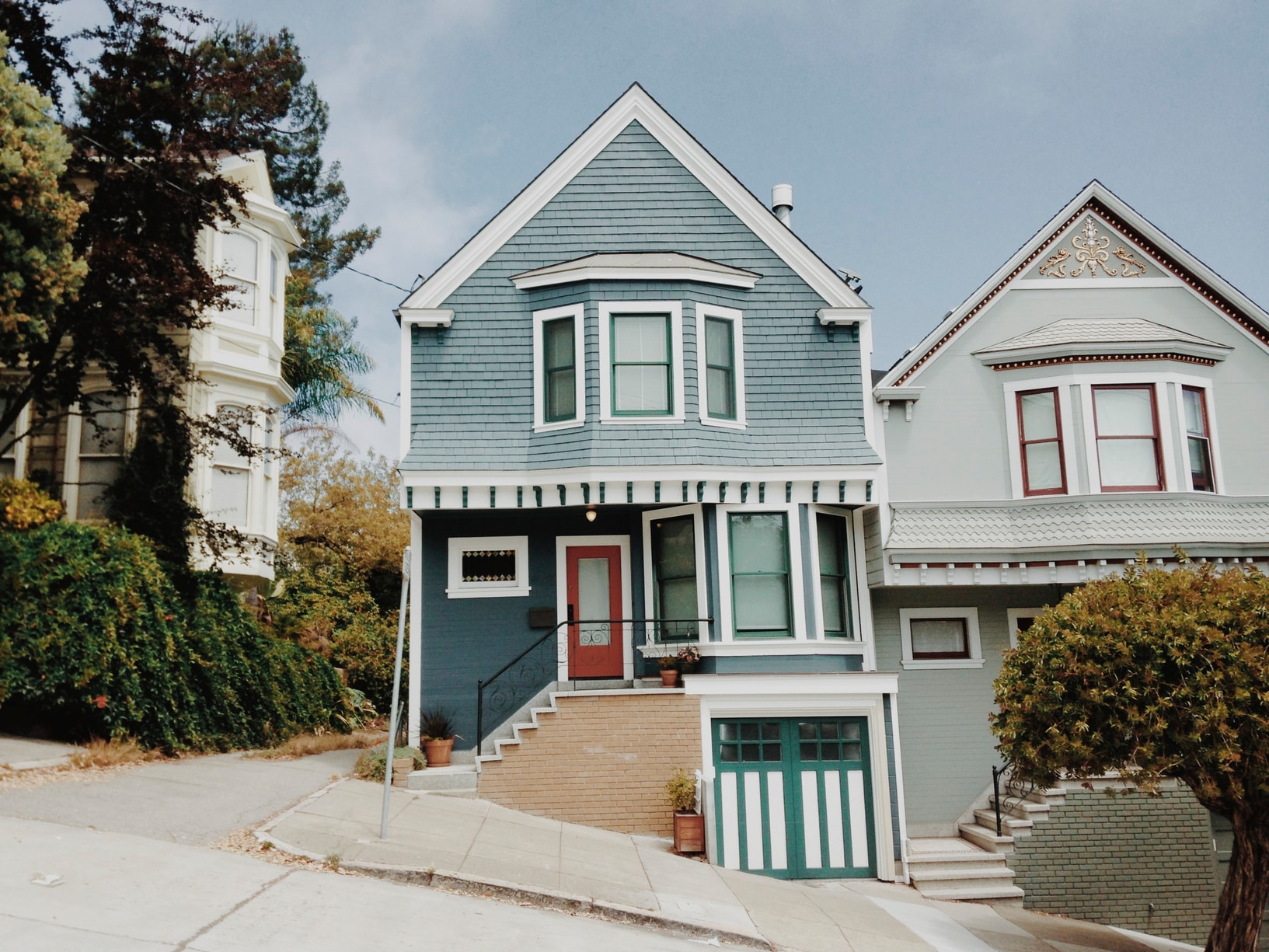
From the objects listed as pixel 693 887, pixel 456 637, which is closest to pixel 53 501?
pixel 456 637

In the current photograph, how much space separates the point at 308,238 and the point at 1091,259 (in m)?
26.0

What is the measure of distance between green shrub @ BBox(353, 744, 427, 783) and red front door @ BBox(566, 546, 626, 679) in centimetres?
267

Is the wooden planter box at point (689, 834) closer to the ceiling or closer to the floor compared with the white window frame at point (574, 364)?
closer to the floor

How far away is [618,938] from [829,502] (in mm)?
8167

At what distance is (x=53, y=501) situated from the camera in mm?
15609

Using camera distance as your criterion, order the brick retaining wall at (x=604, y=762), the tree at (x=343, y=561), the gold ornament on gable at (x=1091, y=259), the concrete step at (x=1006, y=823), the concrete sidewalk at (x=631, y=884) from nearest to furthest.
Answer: the concrete sidewalk at (x=631, y=884)
the brick retaining wall at (x=604, y=762)
the concrete step at (x=1006, y=823)
the gold ornament on gable at (x=1091, y=259)
the tree at (x=343, y=561)

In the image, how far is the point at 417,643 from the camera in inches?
618

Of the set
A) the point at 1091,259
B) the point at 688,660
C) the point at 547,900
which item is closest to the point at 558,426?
the point at 688,660

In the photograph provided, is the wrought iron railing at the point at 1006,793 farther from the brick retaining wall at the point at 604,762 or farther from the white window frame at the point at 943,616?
the brick retaining wall at the point at 604,762

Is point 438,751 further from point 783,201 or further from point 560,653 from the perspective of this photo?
point 783,201

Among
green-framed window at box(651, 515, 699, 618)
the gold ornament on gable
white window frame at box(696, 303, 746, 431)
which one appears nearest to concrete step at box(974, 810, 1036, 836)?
green-framed window at box(651, 515, 699, 618)

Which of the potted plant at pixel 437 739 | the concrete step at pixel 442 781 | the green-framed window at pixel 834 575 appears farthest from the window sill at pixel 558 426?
the concrete step at pixel 442 781

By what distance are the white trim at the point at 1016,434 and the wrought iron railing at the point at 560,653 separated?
5431 mm

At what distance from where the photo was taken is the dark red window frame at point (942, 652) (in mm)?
16422
